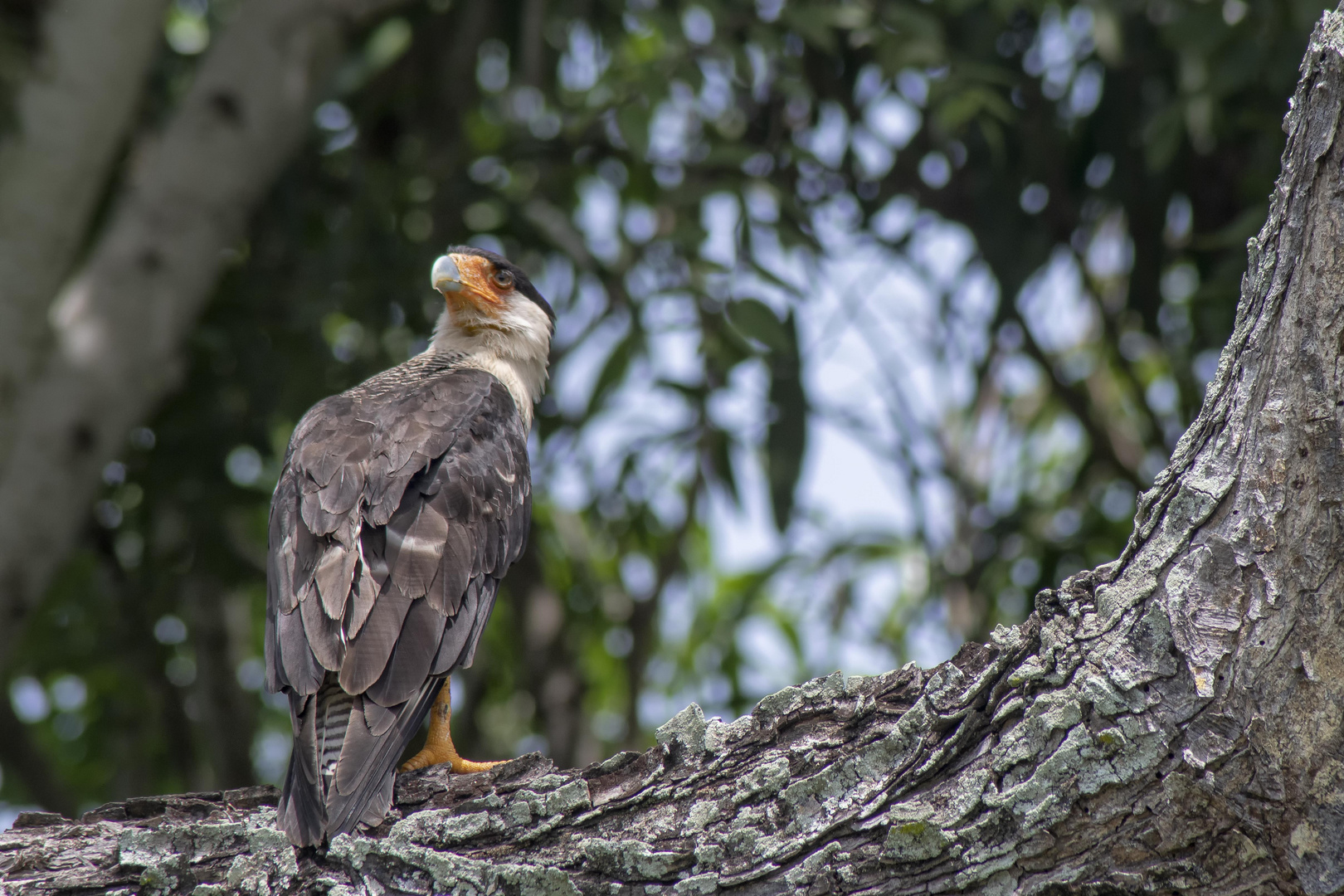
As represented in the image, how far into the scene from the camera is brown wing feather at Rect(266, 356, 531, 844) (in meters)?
2.59

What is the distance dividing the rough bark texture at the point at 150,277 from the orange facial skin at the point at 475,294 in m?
0.92

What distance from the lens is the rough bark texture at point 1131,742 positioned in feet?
6.48

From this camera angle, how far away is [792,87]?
4613 mm

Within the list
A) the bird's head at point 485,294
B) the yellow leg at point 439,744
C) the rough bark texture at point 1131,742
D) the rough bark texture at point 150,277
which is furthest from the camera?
the bird's head at point 485,294

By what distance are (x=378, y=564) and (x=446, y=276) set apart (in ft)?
5.69

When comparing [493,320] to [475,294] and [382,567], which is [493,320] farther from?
[382,567]

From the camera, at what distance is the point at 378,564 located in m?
3.05

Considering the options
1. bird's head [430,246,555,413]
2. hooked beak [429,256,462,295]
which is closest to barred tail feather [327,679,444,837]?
bird's head [430,246,555,413]

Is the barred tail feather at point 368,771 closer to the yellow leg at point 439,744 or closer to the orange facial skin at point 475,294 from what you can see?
the yellow leg at point 439,744

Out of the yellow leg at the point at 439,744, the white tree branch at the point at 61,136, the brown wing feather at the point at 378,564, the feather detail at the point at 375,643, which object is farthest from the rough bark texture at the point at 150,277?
the feather detail at the point at 375,643

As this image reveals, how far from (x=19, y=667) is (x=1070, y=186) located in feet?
18.4

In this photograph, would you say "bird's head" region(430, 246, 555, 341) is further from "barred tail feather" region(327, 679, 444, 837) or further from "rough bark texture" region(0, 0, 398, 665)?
"barred tail feather" region(327, 679, 444, 837)

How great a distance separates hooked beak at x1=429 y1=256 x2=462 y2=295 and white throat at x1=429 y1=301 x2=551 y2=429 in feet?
0.85

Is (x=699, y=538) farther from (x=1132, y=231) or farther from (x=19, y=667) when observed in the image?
(x=19, y=667)
